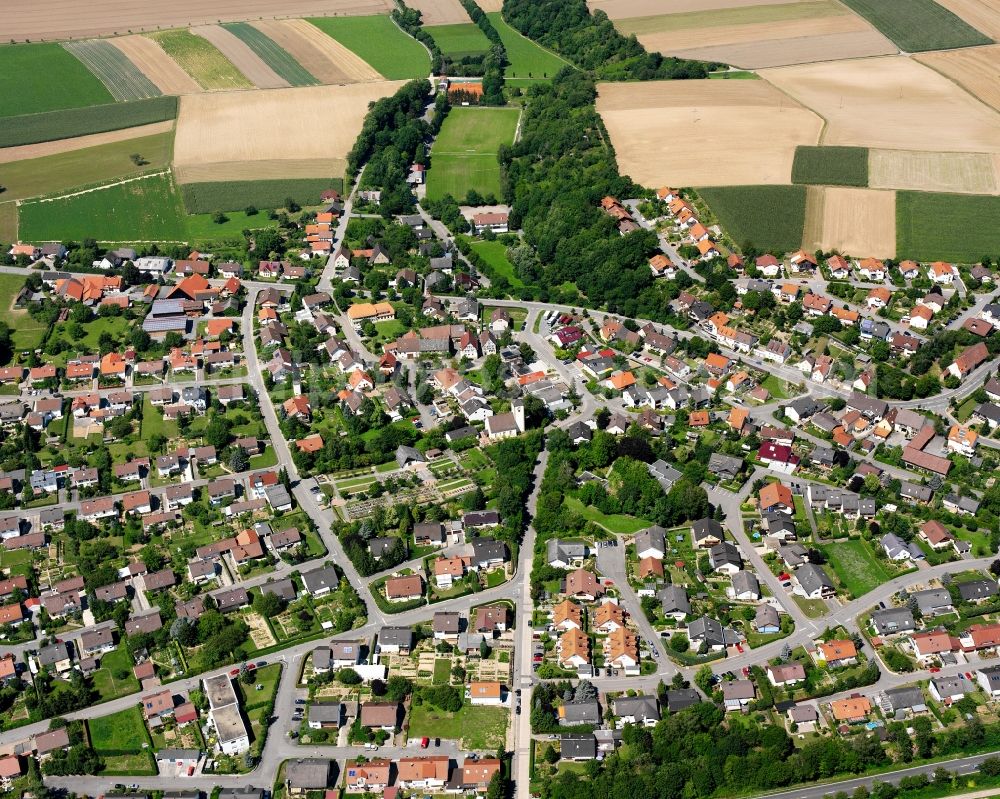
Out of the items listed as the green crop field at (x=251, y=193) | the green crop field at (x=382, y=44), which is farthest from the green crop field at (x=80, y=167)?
the green crop field at (x=382, y=44)

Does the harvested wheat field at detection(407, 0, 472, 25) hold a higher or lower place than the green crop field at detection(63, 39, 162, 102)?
higher

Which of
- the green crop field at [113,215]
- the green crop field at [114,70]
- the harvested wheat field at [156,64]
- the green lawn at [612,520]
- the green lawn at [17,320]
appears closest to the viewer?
the green lawn at [612,520]

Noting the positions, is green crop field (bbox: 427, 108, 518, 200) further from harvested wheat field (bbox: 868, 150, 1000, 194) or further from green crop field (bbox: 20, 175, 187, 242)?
harvested wheat field (bbox: 868, 150, 1000, 194)

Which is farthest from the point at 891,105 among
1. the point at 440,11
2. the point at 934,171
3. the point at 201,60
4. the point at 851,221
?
the point at 201,60

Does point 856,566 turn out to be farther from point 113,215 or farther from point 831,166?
point 113,215

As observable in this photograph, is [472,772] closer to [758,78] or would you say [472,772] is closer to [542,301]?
[542,301]

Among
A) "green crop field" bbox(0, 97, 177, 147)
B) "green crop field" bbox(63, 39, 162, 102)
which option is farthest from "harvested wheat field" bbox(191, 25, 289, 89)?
"green crop field" bbox(63, 39, 162, 102)

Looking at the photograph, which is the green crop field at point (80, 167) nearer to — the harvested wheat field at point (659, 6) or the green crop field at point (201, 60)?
the green crop field at point (201, 60)
